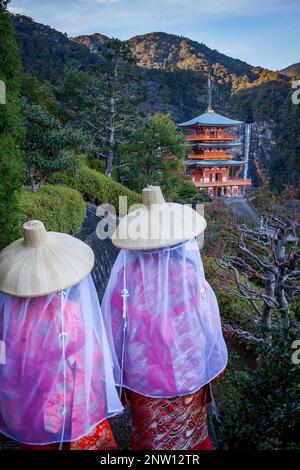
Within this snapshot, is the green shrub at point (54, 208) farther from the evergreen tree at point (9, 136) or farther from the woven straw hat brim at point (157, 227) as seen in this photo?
the woven straw hat brim at point (157, 227)

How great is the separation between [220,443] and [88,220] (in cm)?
847

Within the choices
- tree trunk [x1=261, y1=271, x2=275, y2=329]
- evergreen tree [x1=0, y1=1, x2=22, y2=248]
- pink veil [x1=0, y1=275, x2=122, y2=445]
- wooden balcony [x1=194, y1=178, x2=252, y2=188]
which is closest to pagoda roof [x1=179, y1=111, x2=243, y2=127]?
wooden balcony [x1=194, y1=178, x2=252, y2=188]

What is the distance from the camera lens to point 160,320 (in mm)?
2662

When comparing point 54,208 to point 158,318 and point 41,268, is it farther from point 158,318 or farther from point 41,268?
point 41,268

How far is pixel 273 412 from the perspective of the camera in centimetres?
276

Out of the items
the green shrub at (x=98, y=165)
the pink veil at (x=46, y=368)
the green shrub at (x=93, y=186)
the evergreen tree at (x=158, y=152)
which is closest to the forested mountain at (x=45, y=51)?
the green shrub at (x=98, y=165)

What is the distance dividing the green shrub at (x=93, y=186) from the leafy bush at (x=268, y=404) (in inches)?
410

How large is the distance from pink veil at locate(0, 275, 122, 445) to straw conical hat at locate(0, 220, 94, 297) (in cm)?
11

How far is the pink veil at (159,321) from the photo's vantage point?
2.68 meters

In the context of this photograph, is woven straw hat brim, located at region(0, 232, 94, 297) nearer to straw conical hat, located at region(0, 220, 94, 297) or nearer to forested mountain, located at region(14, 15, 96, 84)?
straw conical hat, located at region(0, 220, 94, 297)

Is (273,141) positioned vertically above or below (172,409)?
above

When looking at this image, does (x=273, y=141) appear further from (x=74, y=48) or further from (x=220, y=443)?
(x=220, y=443)
